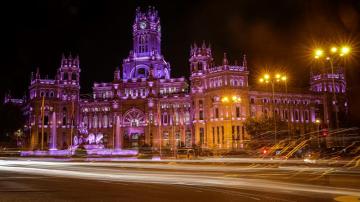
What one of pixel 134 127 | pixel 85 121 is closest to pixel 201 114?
pixel 134 127

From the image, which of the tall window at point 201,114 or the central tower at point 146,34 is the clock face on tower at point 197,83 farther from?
the central tower at point 146,34

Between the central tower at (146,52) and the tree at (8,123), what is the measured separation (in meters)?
36.7

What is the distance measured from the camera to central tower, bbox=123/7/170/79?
413ft

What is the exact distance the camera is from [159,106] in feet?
355

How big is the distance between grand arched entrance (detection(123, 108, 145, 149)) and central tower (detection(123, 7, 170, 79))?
12713mm

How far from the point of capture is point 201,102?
334ft

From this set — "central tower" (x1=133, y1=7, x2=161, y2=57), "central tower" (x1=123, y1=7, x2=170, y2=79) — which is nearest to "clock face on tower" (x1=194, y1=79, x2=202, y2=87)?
"central tower" (x1=123, y1=7, x2=170, y2=79)

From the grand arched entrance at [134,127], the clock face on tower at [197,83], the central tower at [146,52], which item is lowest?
the grand arched entrance at [134,127]

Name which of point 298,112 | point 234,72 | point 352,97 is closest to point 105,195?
point 352,97

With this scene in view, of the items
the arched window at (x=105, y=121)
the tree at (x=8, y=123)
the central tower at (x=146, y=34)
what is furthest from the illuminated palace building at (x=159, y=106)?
the tree at (x=8, y=123)

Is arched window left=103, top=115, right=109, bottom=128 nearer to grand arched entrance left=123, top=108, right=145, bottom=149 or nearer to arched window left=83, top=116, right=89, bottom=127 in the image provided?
arched window left=83, top=116, right=89, bottom=127

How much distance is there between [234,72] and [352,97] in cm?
4092

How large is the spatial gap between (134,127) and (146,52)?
29.7m

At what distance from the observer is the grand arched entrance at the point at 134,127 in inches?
4484
